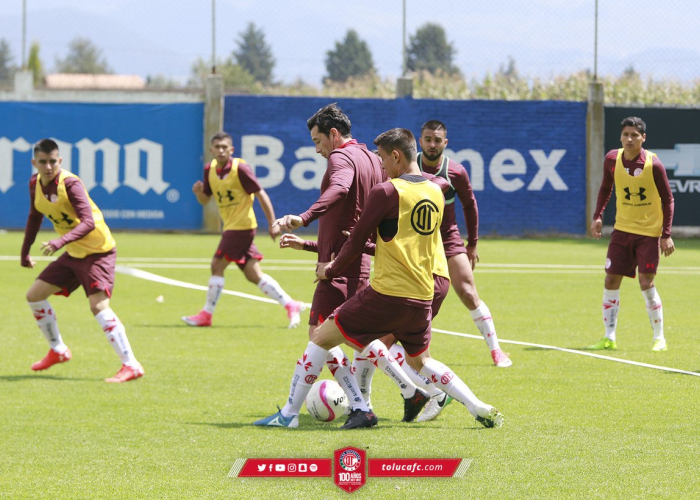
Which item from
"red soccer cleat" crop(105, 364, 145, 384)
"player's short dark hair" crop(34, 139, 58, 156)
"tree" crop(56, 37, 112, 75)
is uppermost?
"tree" crop(56, 37, 112, 75)

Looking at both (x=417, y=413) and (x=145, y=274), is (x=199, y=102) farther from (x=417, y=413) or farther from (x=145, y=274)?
(x=417, y=413)

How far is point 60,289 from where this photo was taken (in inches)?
392

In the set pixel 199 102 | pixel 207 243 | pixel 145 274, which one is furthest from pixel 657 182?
pixel 199 102

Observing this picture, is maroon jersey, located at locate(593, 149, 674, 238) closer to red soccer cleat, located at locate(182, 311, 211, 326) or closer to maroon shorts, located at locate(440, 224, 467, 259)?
maroon shorts, located at locate(440, 224, 467, 259)

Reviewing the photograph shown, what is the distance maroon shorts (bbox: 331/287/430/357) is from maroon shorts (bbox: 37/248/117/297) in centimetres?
347

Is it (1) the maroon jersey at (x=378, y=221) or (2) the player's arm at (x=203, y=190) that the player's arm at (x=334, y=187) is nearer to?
(1) the maroon jersey at (x=378, y=221)

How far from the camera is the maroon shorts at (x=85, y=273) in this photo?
31.8 ft

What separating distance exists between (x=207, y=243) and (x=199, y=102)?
4742 millimetres

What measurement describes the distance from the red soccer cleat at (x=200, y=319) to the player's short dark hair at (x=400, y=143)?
6.77 metres

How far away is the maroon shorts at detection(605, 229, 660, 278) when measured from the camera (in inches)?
427

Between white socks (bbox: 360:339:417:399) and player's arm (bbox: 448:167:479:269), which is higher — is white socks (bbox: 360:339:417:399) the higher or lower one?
the lower one

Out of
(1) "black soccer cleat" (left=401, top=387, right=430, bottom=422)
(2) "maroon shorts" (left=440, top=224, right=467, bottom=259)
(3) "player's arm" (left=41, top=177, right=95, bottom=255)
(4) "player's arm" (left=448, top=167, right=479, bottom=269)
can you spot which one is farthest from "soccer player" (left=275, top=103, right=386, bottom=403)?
(3) "player's arm" (left=41, top=177, right=95, bottom=255)

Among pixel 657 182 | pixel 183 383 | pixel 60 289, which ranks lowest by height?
pixel 183 383

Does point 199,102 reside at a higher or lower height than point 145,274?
higher
